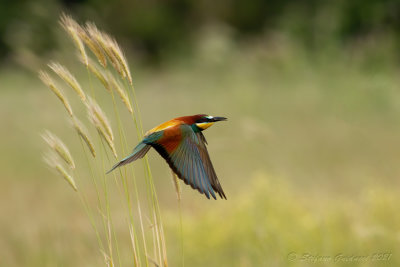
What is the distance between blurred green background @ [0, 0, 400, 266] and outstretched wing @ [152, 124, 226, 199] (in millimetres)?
611

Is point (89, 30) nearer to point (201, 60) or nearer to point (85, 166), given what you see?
point (85, 166)

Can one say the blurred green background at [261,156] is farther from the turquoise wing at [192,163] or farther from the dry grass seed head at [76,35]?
the turquoise wing at [192,163]

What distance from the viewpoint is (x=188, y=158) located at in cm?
133

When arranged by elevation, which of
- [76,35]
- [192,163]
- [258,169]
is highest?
[76,35]

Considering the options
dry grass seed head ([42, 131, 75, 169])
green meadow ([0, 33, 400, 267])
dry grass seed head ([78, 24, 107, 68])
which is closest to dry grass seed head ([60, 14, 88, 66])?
dry grass seed head ([78, 24, 107, 68])

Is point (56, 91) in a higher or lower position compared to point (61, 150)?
higher

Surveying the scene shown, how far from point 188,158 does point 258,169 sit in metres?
3.39

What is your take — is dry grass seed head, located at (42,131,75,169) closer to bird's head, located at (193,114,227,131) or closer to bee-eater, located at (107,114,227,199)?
bee-eater, located at (107,114,227,199)

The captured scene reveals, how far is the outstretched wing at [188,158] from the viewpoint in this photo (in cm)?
130

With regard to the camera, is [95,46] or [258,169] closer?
[95,46]

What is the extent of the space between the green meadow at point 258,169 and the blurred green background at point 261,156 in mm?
11

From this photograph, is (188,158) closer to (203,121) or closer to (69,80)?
(203,121)

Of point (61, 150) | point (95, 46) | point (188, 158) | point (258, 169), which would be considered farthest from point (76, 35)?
point (258, 169)

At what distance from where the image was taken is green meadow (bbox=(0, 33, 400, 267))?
263 cm
